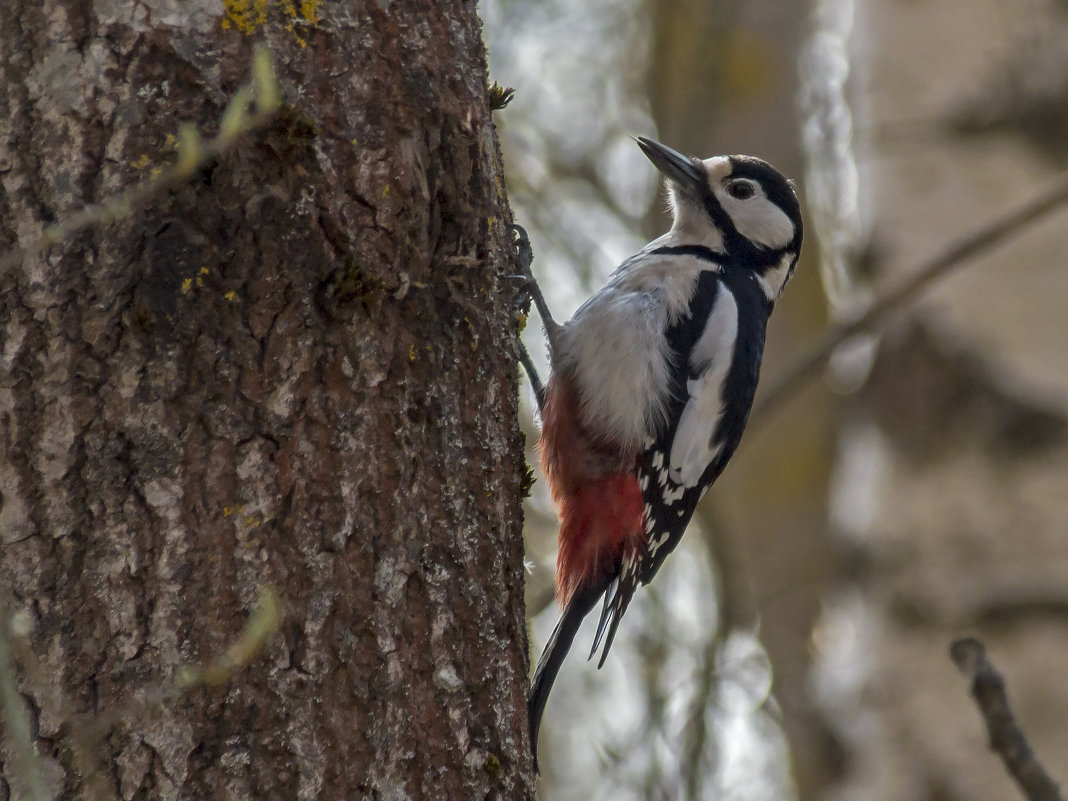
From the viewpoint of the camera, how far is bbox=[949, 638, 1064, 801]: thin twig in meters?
1.62

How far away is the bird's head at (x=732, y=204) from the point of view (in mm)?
3695

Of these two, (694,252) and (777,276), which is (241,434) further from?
(777,276)

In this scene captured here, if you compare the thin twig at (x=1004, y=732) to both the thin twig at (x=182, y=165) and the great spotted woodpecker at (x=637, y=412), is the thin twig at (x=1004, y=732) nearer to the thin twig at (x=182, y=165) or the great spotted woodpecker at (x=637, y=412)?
the thin twig at (x=182, y=165)

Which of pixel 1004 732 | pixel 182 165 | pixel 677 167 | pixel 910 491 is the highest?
pixel 182 165

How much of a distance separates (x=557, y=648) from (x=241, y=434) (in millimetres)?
1358

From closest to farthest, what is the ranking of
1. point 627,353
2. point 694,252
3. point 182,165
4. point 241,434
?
point 182,165, point 241,434, point 627,353, point 694,252

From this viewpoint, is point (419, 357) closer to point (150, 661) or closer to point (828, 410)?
point (150, 661)

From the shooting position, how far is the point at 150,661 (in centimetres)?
154

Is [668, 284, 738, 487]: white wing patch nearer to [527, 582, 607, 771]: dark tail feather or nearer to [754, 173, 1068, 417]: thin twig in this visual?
[754, 173, 1068, 417]: thin twig

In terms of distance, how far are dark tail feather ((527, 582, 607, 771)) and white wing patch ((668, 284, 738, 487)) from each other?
→ 0.39m

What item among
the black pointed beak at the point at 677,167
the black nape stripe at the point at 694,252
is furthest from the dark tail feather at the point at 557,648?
the black pointed beak at the point at 677,167

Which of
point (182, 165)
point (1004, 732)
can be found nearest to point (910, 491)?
point (1004, 732)

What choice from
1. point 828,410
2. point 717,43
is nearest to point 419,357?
point 717,43

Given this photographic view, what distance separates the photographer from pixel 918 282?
9.87ft
